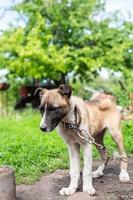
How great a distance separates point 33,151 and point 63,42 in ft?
48.6

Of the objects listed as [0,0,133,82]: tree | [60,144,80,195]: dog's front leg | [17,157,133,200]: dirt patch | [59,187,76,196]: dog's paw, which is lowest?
[17,157,133,200]: dirt patch

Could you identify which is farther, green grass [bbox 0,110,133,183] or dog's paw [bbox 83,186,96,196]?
green grass [bbox 0,110,133,183]

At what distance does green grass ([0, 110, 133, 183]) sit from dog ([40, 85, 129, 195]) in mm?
1076

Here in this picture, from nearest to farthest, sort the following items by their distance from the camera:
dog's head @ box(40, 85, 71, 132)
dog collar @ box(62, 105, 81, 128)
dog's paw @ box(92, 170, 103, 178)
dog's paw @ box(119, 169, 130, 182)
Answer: dog's head @ box(40, 85, 71, 132) < dog collar @ box(62, 105, 81, 128) < dog's paw @ box(119, 169, 130, 182) < dog's paw @ box(92, 170, 103, 178)

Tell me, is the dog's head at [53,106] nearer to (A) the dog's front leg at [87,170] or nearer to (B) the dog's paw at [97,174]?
(A) the dog's front leg at [87,170]

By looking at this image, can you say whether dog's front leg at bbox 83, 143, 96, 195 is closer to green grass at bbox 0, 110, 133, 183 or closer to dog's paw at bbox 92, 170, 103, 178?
dog's paw at bbox 92, 170, 103, 178

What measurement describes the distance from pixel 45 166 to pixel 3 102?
1792cm

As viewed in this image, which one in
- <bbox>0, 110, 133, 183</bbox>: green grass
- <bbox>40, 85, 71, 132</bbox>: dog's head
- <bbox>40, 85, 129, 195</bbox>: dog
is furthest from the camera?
<bbox>0, 110, 133, 183</bbox>: green grass

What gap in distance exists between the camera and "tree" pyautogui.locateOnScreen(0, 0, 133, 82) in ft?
73.8

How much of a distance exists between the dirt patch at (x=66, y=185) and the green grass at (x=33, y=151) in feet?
1.00

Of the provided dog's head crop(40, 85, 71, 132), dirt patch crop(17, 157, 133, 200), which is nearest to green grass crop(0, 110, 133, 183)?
dirt patch crop(17, 157, 133, 200)

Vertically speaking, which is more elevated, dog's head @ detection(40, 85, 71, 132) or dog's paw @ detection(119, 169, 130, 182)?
dog's head @ detection(40, 85, 71, 132)

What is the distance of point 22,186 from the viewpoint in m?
7.38

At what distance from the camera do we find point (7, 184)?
6191mm
